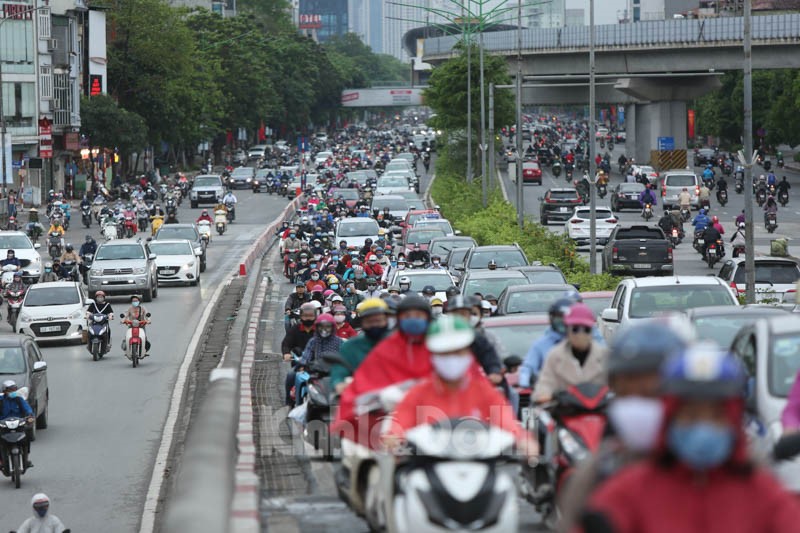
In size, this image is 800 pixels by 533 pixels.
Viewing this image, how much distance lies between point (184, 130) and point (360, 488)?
338 ft

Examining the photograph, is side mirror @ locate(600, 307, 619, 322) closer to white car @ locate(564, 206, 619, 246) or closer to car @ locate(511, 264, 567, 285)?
car @ locate(511, 264, 567, 285)

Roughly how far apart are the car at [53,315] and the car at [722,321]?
22.3 metres

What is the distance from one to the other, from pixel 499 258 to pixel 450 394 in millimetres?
24614

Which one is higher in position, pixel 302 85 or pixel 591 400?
pixel 302 85

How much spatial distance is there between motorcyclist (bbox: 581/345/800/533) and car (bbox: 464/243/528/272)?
92.0 ft

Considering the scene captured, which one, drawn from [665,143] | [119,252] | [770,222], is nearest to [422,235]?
[119,252]

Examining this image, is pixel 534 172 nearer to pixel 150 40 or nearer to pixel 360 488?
pixel 150 40

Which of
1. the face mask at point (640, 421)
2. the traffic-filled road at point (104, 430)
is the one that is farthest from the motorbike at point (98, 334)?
the face mask at point (640, 421)

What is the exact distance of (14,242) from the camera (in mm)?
47531

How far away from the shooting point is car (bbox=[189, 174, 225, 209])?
85.6 m

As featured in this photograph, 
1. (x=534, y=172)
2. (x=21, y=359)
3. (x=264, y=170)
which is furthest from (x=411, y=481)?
(x=264, y=170)

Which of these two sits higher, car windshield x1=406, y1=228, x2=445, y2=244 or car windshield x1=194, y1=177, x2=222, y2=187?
car windshield x1=194, y1=177, x2=222, y2=187

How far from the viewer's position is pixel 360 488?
10391mm

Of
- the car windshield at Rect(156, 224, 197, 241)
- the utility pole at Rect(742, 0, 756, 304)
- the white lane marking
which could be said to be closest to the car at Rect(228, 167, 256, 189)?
the car windshield at Rect(156, 224, 197, 241)
